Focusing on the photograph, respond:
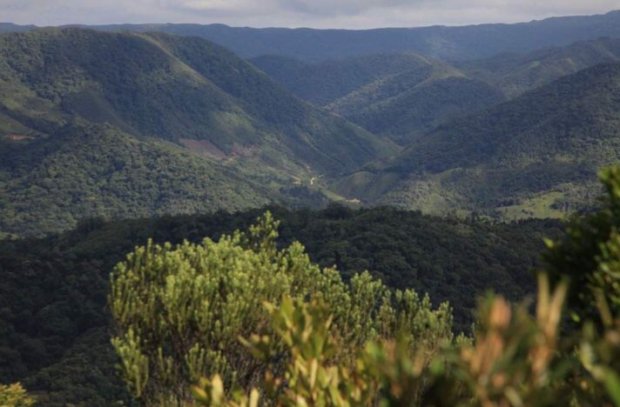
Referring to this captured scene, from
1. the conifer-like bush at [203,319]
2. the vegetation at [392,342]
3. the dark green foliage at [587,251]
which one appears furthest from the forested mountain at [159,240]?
the dark green foliage at [587,251]

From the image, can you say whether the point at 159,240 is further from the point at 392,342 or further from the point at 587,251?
the point at 587,251

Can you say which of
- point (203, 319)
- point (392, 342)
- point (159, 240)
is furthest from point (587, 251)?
point (159, 240)

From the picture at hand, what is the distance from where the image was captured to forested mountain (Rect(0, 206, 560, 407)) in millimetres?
104938

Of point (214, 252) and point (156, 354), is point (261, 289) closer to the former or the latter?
point (214, 252)

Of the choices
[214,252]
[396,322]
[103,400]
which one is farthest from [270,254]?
[103,400]

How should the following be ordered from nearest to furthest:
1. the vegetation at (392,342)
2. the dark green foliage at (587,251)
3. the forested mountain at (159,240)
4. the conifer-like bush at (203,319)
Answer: the vegetation at (392,342), the dark green foliage at (587,251), the conifer-like bush at (203,319), the forested mountain at (159,240)

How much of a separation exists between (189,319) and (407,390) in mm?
16631

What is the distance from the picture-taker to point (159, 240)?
176 meters

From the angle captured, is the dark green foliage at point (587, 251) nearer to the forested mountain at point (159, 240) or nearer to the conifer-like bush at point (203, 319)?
the conifer-like bush at point (203, 319)

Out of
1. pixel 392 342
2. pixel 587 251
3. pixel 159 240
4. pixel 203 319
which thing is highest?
pixel 587 251

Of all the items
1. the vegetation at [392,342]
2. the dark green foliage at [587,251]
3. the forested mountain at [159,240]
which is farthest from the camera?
the forested mountain at [159,240]

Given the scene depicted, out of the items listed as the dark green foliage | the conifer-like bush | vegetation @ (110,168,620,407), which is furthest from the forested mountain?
the dark green foliage

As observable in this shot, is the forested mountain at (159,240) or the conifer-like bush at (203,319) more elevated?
the conifer-like bush at (203,319)

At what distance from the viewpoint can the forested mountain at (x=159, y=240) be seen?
105m
